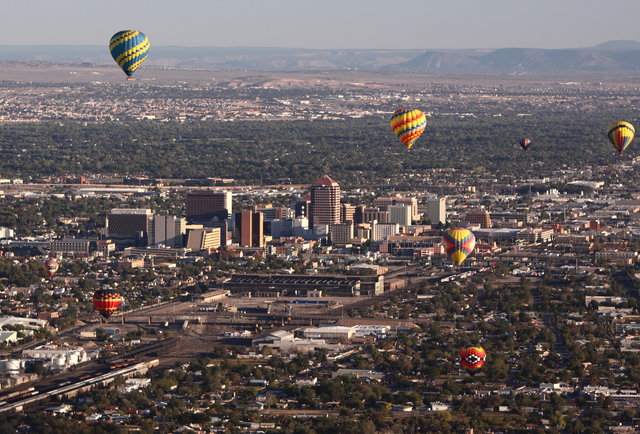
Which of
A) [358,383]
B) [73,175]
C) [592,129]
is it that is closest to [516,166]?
[73,175]

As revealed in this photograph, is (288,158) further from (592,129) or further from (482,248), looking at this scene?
(482,248)

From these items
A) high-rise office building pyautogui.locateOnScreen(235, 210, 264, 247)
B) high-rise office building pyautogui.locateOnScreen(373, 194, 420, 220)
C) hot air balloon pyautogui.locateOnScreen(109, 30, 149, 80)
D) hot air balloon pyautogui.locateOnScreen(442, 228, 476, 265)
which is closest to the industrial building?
hot air balloon pyautogui.locateOnScreen(442, 228, 476, 265)

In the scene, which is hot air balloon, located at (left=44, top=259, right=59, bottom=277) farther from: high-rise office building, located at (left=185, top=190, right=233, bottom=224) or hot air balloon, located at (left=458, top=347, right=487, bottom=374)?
hot air balloon, located at (left=458, top=347, right=487, bottom=374)

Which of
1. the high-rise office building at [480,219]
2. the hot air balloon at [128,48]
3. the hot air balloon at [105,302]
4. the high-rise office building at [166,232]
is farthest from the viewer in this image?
the high-rise office building at [480,219]

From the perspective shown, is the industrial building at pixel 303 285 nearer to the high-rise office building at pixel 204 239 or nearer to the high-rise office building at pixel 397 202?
the high-rise office building at pixel 204 239

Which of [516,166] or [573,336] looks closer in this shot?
[573,336]

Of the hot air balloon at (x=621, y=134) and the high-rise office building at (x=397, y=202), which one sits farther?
the high-rise office building at (x=397, y=202)

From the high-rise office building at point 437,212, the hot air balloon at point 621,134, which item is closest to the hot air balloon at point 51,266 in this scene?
the hot air balloon at point 621,134
